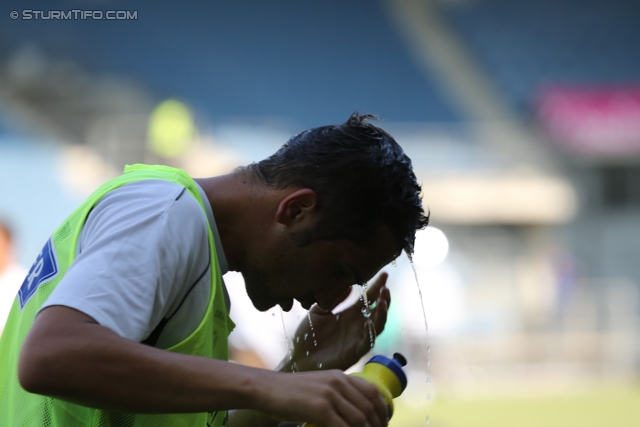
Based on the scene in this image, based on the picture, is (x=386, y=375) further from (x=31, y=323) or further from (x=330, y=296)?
(x=31, y=323)

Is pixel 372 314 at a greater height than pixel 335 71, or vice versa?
pixel 335 71

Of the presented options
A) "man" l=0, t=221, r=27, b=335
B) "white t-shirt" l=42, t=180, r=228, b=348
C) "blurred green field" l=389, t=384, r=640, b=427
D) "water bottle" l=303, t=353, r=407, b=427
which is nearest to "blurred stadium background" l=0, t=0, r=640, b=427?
"blurred green field" l=389, t=384, r=640, b=427

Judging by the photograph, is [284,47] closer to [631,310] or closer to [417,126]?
[417,126]

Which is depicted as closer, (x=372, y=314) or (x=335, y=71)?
(x=372, y=314)

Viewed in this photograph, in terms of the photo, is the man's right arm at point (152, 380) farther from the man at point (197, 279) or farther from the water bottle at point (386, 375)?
the water bottle at point (386, 375)

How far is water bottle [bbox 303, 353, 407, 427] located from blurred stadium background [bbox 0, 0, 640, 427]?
11.9 meters

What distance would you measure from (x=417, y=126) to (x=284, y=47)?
10.1 ft

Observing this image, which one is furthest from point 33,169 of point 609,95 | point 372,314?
point 372,314

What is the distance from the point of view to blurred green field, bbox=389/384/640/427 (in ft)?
30.4

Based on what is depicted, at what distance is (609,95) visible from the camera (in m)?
17.4

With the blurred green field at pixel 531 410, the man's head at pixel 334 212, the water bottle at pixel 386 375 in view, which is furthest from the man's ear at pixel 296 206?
the blurred green field at pixel 531 410

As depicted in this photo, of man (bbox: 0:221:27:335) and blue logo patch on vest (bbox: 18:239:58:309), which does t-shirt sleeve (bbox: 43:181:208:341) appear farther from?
man (bbox: 0:221:27:335)

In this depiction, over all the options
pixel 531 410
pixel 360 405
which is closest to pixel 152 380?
pixel 360 405

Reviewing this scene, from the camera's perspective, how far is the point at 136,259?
4.57 ft
